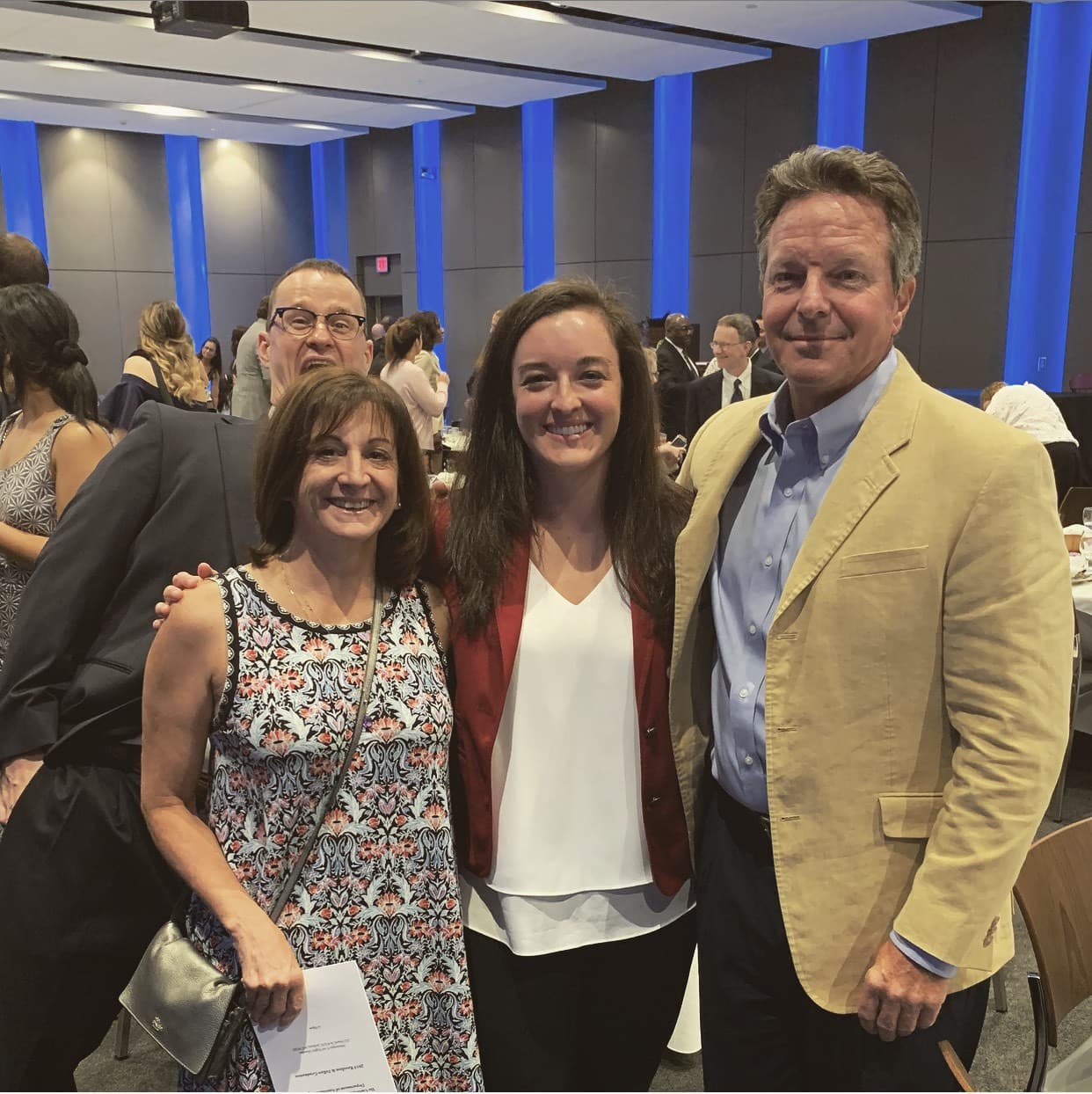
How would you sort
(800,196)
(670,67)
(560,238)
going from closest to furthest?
1. (800,196)
2. (670,67)
3. (560,238)

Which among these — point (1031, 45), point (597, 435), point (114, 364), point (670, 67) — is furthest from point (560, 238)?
point (597, 435)

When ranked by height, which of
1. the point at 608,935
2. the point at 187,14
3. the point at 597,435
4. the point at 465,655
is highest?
the point at 187,14

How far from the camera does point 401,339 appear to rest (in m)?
6.80

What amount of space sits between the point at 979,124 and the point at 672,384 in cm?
385

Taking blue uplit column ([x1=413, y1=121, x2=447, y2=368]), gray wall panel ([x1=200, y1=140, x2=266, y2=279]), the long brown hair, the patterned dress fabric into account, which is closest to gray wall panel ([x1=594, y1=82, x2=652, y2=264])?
blue uplit column ([x1=413, y1=121, x2=447, y2=368])

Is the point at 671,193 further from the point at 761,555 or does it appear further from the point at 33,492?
the point at 761,555

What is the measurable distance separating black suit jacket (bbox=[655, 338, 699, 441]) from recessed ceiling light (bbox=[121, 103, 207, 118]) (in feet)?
25.7

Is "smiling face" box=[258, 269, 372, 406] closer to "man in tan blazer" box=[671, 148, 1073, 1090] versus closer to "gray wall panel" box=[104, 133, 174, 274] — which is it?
"man in tan blazer" box=[671, 148, 1073, 1090]

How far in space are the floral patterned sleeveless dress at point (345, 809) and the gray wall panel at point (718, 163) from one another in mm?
9392

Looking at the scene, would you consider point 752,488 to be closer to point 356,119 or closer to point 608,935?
point 608,935

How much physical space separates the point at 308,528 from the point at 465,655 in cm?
29

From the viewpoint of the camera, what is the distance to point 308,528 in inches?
56.5

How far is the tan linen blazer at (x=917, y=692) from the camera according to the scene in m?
1.23

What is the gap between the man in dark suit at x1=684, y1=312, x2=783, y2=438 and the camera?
20.0 ft
